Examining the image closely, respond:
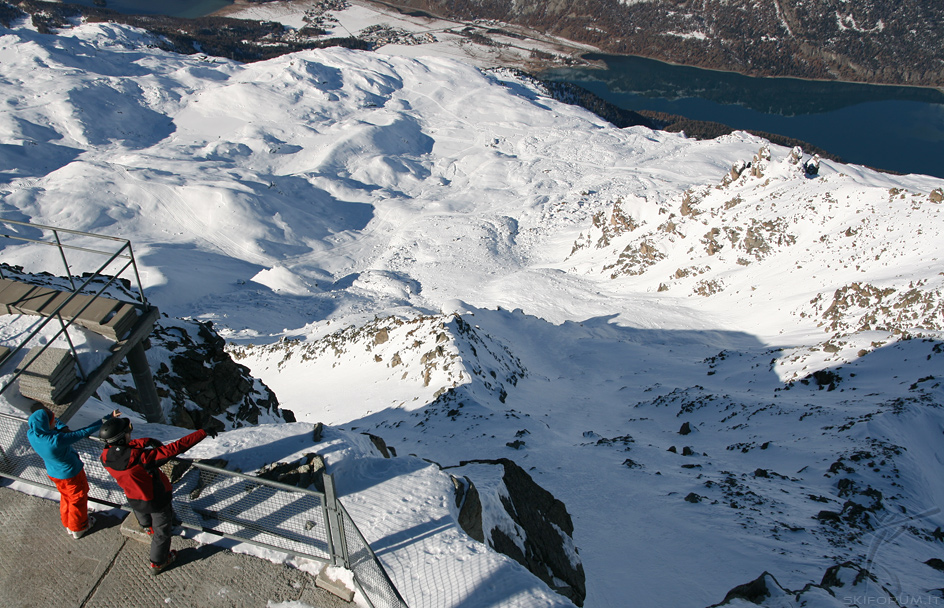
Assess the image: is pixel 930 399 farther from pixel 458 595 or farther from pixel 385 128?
pixel 385 128

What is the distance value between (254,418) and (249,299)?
971 inches

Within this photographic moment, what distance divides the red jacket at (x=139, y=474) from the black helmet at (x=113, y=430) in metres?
0.08

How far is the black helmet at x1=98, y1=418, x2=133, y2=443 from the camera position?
15.5 ft

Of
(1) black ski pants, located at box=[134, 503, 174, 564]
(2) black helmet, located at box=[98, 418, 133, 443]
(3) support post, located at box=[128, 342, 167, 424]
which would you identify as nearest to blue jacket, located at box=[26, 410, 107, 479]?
(2) black helmet, located at box=[98, 418, 133, 443]

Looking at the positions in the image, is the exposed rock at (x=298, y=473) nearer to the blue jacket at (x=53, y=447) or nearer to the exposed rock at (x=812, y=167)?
the blue jacket at (x=53, y=447)

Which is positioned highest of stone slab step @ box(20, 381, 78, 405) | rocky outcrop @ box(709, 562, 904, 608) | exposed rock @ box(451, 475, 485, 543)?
stone slab step @ box(20, 381, 78, 405)

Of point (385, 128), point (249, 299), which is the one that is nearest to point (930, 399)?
point (249, 299)

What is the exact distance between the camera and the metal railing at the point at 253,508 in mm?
4590

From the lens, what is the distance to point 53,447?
489 centimetres

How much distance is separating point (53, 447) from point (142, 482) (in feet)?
3.13

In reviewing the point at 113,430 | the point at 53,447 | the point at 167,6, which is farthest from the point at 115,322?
the point at 167,6

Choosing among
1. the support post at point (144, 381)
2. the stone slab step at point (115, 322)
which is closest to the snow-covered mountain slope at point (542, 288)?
the stone slab step at point (115, 322)

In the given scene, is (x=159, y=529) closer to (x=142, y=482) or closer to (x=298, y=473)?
(x=142, y=482)

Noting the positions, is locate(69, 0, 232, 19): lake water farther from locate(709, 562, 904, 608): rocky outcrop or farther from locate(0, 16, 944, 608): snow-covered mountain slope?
locate(709, 562, 904, 608): rocky outcrop
